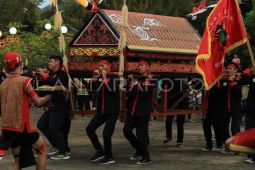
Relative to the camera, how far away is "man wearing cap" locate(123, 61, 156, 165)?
29.7ft

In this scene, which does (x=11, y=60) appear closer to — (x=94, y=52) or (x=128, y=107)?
(x=128, y=107)

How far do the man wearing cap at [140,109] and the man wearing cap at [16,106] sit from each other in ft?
8.39

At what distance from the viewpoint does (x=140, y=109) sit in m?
9.05

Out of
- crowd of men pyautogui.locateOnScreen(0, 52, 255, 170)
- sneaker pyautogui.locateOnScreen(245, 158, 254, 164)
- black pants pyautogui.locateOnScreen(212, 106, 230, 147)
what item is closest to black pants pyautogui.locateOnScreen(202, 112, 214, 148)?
crowd of men pyautogui.locateOnScreen(0, 52, 255, 170)

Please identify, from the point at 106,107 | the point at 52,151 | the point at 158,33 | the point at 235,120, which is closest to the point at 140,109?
the point at 106,107

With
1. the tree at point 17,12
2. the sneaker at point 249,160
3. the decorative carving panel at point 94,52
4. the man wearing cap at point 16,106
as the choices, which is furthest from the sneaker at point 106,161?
the tree at point 17,12

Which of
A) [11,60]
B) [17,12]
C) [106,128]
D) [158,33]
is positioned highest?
[17,12]

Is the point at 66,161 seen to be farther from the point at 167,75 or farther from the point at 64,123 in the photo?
the point at 167,75

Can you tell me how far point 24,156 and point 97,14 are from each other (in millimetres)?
3864

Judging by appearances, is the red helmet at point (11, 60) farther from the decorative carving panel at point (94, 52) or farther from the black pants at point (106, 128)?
the decorative carving panel at point (94, 52)

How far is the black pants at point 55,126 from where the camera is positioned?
365 inches

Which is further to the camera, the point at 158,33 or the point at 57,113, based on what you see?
the point at 158,33

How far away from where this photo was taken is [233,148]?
3855 mm

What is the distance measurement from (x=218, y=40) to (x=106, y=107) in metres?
2.26
